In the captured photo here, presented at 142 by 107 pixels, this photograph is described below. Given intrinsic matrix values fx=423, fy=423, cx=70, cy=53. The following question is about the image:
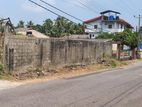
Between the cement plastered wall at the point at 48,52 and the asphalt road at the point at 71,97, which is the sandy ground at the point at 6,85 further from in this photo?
the cement plastered wall at the point at 48,52

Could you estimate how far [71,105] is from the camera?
12516 mm

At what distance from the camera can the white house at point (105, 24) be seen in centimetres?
9894

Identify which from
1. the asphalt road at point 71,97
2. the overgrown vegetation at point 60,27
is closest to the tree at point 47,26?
the overgrown vegetation at point 60,27

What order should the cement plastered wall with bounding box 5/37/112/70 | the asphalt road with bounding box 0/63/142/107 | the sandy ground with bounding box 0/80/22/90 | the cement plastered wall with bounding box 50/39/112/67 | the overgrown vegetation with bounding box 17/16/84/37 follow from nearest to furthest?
the asphalt road with bounding box 0/63/142/107, the sandy ground with bounding box 0/80/22/90, the cement plastered wall with bounding box 5/37/112/70, the cement plastered wall with bounding box 50/39/112/67, the overgrown vegetation with bounding box 17/16/84/37

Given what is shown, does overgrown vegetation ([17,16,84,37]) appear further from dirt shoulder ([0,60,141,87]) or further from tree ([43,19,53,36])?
dirt shoulder ([0,60,141,87])

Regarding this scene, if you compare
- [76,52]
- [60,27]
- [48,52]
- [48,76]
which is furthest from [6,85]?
[60,27]

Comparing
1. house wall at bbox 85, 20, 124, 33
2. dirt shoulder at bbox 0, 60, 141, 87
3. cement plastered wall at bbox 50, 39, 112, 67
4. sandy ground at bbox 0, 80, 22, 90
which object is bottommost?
dirt shoulder at bbox 0, 60, 141, 87

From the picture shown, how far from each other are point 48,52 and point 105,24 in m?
76.1

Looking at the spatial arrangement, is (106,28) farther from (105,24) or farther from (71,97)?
(71,97)

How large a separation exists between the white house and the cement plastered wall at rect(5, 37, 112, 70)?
61.2 m

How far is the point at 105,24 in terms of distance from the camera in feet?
335

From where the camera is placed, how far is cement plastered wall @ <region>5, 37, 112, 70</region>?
22.6 m

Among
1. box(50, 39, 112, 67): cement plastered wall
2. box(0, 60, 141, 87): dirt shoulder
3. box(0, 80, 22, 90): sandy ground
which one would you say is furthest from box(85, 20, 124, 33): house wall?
box(0, 80, 22, 90): sandy ground

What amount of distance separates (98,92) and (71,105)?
401cm
